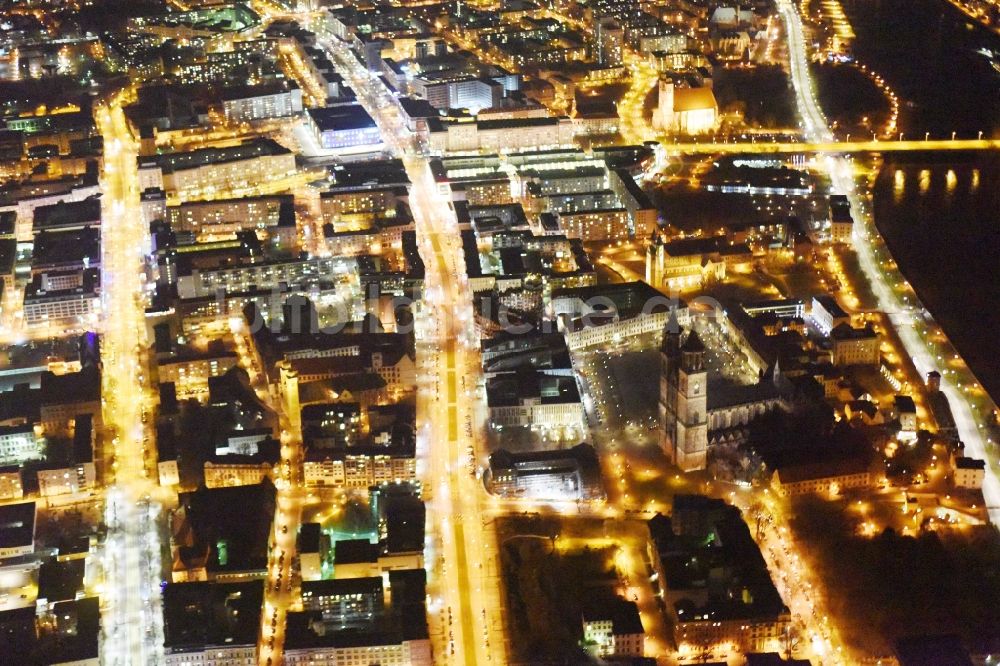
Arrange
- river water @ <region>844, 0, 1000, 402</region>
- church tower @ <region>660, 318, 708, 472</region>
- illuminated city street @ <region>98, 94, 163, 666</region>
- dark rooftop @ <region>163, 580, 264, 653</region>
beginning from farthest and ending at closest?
river water @ <region>844, 0, 1000, 402</region>, church tower @ <region>660, 318, 708, 472</region>, illuminated city street @ <region>98, 94, 163, 666</region>, dark rooftop @ <region>163, 580, 264, 653</region>

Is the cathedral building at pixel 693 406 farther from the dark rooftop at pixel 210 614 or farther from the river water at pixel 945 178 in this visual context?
the dark rooftop at pixel 210 614

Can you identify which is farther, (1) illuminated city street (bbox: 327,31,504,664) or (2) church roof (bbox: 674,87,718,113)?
(2) church roof (bbox: 674,87,718,113)

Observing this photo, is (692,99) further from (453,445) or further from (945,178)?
(453,445)

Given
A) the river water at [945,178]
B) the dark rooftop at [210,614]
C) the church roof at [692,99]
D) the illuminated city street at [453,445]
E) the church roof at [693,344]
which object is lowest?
the river water at [945,178]

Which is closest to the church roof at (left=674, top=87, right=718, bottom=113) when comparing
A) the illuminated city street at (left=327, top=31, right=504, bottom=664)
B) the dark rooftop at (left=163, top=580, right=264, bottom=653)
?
the illuminated city street at (left=327, top=31, right=504, bottom=664)

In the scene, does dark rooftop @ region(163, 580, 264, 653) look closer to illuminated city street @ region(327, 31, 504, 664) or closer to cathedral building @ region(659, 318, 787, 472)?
illuminated city street @ region(327, 31, 504, 664)

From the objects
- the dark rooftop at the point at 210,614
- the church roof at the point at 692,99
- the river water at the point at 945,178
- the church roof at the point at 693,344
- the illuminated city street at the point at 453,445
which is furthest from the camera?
the church roof at the point at 692,99

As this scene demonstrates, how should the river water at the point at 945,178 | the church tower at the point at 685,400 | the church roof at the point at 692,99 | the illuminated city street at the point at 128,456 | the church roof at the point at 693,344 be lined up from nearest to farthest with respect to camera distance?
the illuminated city street at the point at 128,456
the church roof at the point at 693,344
the church tower at the point at 685,400
the river water at the point at 945,178
the church roof at the point at 692,99

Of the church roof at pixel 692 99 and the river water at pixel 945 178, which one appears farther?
the church roof at pixel 692 99

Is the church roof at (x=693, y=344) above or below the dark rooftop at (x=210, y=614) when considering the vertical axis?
above

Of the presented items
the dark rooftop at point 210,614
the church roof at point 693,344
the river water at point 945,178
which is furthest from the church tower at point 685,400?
the dark rooftop at point 210,614
